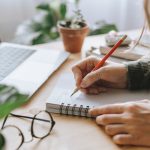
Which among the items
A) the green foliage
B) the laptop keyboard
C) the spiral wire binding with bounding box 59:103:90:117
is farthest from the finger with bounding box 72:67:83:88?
the green foliage

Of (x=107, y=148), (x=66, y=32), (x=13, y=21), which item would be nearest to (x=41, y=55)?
(x=66, y=32)

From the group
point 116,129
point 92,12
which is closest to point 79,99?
point 116,129

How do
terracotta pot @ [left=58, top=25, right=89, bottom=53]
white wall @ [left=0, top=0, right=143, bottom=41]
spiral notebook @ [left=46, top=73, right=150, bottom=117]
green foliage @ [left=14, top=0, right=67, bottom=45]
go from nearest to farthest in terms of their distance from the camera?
spiral notebook @ [left=46, top=73, right=150, bottom=117]
terracotta pot @ [left=58, top=25, right=89, bottom=53]
green foliage @ [left=14, top=0, right=67, bottom=45]
white wall @ [left=0, top=0, right=143, bottom=41]

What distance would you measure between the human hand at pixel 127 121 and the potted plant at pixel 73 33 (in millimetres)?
452

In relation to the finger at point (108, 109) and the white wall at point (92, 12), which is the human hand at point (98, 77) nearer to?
the finger at point (108, 109)

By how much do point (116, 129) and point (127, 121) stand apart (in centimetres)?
3

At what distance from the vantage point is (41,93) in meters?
0.88

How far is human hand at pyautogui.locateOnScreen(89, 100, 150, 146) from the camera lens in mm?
667

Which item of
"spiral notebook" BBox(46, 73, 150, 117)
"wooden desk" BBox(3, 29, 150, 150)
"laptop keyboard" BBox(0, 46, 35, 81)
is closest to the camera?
"wooden desk" BBox(3, 29, 150, 150)

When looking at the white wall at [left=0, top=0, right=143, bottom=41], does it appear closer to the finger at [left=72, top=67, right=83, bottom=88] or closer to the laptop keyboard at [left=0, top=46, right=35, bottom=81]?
the laptop keyboard at [left=0, top=46, right=35, bottom=81]

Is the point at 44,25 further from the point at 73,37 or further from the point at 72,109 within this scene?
the point at 72,109

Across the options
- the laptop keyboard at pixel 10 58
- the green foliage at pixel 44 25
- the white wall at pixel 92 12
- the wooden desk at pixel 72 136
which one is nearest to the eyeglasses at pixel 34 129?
the wooden desk at pixel 72 136

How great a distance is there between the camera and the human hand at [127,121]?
67cm

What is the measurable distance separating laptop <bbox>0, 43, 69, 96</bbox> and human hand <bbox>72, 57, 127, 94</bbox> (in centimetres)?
12
